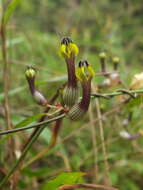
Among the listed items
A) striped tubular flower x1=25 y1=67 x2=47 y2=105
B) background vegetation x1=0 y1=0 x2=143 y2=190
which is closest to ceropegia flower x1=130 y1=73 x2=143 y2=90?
background vegetation x1=0 y1=0 x2=143 y2=190

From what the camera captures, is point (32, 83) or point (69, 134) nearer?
point (32, 83)

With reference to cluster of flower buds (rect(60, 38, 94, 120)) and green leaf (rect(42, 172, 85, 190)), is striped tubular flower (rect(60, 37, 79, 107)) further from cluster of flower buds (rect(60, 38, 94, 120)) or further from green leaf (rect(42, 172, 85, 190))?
green leaf (rect(42, 172, 85, 190))

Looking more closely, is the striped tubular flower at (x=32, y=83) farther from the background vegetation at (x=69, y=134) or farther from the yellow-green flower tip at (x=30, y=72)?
A: the background vegetation at (x=69, y=134)

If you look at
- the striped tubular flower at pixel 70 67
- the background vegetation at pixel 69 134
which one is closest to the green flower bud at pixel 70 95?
the striped tubular flower at pixel 70 67

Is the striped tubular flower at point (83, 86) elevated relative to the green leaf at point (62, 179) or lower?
elevated

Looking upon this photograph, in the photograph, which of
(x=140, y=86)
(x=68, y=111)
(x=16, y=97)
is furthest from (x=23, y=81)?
(x=68, y=111)

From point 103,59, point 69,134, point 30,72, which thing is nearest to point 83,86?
point 30,72

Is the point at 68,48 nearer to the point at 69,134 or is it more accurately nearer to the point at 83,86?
the point at 83,86

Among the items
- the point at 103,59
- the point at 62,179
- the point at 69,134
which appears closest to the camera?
the point at 62,179
